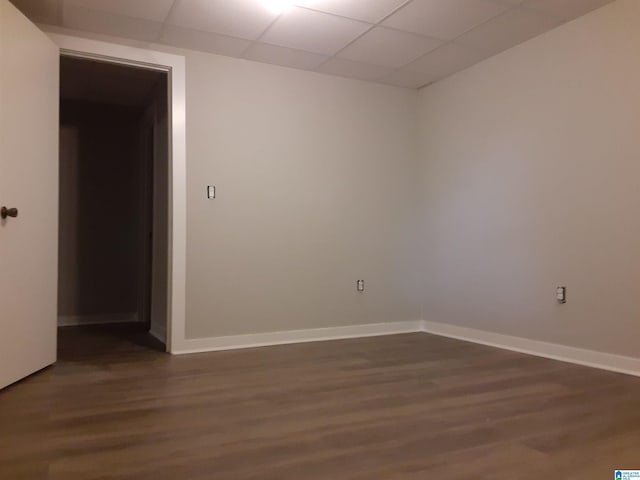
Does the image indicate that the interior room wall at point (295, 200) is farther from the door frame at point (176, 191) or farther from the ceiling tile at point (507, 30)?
the ceiling tile at point (507, 30)

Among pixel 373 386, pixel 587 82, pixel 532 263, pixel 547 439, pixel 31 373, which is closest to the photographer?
pixel 547 439

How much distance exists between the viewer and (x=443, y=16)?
328 cm

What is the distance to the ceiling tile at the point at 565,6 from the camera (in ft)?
10.2

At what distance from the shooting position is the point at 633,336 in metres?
3.00

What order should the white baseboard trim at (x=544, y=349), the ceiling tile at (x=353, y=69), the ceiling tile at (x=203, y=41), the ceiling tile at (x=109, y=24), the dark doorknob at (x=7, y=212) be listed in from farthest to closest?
the ceiling tile at (x=353, y=69)
the ceiling tile at (x=203, y=41)
the ceiling tile at (x=109, y=24)
the white baseboard trim at (x=544, y=349)
the dark doorknob at (x=7, y=212)

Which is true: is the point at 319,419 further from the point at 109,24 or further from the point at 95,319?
the point at 95,319

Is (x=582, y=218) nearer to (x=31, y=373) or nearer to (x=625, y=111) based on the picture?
(x=625, y=111)

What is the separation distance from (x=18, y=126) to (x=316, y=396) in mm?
2275

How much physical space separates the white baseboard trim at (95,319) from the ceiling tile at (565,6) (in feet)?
16.3

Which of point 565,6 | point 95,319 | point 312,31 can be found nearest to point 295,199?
point 312,31

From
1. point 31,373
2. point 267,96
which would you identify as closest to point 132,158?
point 267,96

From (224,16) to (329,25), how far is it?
28.3 inches

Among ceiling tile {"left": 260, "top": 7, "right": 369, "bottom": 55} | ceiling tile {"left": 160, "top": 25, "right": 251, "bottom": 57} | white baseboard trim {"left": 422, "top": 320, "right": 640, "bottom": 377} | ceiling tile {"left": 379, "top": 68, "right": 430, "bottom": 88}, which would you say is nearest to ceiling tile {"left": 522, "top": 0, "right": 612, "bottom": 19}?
ceiling tile {"left": 260, "top": 7, "right": 369, "bottom": 55}

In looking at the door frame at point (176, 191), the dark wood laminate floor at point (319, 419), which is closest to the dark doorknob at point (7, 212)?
the dark wood laminate floor at point (319, 419)
